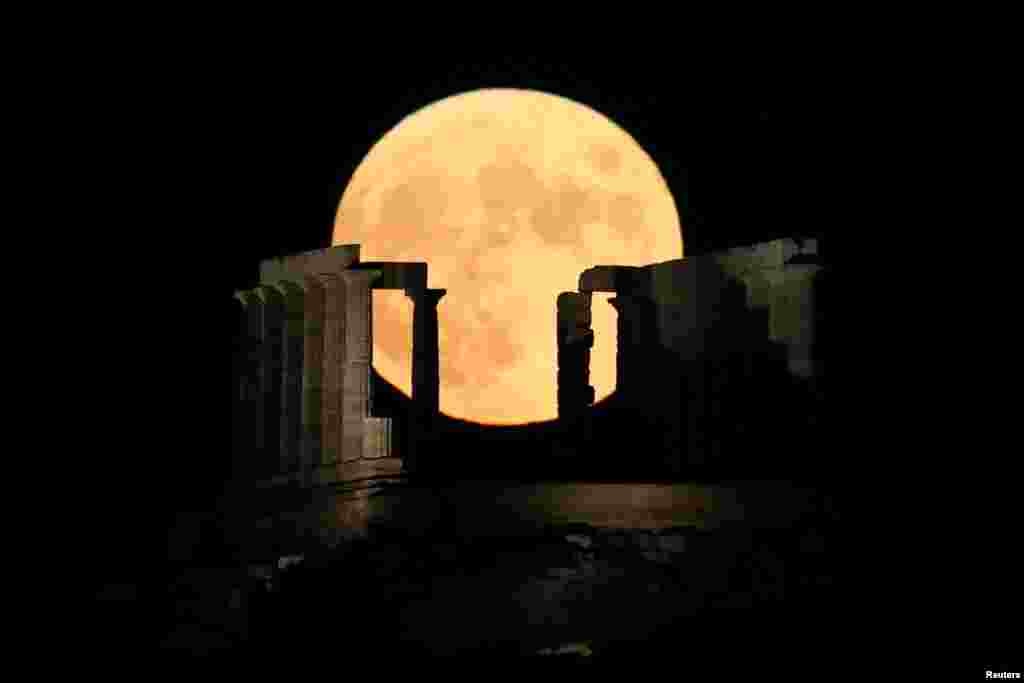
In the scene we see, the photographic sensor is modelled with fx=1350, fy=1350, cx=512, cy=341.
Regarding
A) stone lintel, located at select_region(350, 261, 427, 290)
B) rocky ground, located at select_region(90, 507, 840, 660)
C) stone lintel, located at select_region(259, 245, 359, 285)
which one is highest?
stone lintel, located at select_region(259, 245, 359, 285)

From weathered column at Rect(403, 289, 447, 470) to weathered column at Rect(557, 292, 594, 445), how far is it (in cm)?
244

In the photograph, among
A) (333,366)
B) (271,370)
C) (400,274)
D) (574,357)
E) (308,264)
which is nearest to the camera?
(400,274)

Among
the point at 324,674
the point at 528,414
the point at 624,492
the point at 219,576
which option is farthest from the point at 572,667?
the point at 528,414

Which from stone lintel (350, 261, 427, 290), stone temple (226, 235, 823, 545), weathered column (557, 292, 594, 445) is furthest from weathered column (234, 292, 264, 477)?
weathered column (557, 292, 594, 445)

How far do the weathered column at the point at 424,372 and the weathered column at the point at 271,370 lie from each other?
13.6ft

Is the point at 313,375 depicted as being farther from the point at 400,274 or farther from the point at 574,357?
the point at 574,357

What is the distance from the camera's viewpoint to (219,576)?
1688cm

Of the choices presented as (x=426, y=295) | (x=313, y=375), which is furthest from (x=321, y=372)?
(x=426, y=295)

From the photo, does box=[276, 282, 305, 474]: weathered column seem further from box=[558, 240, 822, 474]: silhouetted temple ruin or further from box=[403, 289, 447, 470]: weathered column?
box=[558, 240, 822, 474]: silhouetted temple ruin

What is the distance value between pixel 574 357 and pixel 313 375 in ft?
16.2

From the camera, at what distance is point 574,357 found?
24953 mm

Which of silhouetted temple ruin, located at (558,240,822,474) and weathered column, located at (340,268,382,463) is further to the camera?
weathered column, located at (340,268,382,463)

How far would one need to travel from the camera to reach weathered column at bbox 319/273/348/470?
2430 cm

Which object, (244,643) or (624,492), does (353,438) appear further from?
(244,643)
